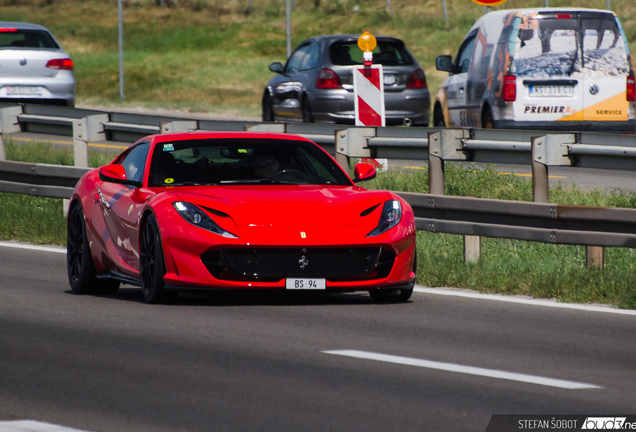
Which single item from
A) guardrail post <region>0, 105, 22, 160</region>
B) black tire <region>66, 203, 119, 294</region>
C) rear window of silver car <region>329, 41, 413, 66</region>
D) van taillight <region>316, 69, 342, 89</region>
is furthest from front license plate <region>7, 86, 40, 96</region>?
black tire <region>66, 203, 119, 294</region>

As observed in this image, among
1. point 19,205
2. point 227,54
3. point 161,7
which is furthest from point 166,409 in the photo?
point 161,7

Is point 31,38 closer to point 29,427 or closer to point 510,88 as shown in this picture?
point 510,88

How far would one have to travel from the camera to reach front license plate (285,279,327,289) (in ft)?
27.2

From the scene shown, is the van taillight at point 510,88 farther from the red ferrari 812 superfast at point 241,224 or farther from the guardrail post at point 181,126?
the red ferrari 812 superfast at point 241,224

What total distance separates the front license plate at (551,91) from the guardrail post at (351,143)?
4.42m

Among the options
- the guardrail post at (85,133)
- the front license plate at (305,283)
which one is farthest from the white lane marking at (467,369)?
the guardrail post at (85,133)

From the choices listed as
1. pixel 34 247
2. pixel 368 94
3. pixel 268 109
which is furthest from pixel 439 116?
pixel 34 247

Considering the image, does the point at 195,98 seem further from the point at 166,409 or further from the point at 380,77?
the point at 166,409

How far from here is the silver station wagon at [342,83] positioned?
19484 millimetres

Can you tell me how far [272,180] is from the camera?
9.17 meters

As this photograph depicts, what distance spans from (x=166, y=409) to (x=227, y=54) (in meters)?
57.9

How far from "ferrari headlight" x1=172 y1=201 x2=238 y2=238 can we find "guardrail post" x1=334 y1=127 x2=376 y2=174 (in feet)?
13.5

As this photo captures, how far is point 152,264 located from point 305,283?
3.43ft

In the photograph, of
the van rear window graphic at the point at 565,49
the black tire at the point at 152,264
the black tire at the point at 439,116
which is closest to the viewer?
the black tire at the point at 152,264
